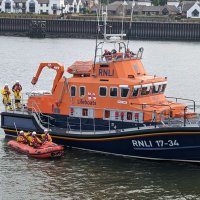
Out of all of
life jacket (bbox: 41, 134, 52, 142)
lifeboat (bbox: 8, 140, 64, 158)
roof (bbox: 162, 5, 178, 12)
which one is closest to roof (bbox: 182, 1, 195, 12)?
roof (bbox: 162, 5, 178, 12)

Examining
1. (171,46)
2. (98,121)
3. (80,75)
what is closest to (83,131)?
(98,121)

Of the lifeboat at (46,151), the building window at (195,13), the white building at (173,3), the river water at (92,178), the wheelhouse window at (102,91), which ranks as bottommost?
the river water at (92,178)

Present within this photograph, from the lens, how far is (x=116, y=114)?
25.0 metres

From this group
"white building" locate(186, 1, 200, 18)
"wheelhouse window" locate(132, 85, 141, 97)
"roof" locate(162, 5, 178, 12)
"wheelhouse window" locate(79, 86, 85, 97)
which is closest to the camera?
"wheelhouse window" locate(132, 85, 141, 97)

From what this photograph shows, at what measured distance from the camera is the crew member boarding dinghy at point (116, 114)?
77.2 ft

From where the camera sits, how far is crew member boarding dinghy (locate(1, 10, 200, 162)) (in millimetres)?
23539

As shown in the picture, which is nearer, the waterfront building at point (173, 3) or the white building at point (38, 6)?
the white building at point (38, 6)

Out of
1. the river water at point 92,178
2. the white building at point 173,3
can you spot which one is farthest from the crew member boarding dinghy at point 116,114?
the white building at point 173,3

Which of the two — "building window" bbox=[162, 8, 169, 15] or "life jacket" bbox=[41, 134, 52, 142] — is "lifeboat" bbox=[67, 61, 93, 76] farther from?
"building window" bbox=[162, 8, 169, 15]

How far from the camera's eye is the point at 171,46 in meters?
88.2

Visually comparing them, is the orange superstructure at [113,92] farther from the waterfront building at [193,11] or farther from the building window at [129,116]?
the waterfront building at [193,11]

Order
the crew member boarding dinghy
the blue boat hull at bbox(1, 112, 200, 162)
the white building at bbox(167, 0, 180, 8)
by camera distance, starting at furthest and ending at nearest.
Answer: the white building at bbox(167, 0, 180, 8), the crew member boarding dinghy, the blue boat hull at bbox(1, 112, 200, 162)

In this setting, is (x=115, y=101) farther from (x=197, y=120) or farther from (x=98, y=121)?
(x=197, y=120)

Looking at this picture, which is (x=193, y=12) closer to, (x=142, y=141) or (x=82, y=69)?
(x=82, y=69)
